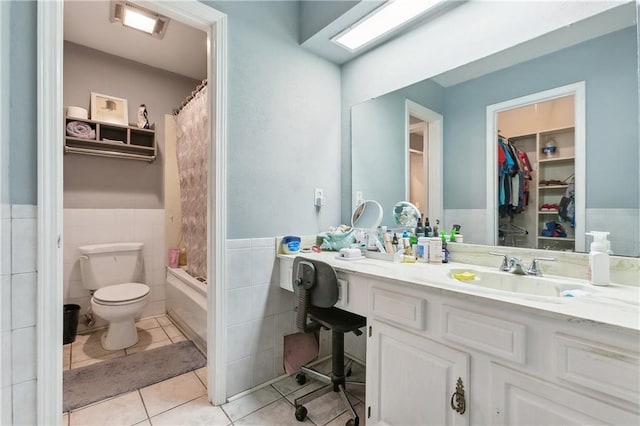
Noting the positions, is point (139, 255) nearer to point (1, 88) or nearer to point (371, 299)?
point (1, 88)

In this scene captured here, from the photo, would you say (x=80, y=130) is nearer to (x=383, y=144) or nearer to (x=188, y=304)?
(x=188, y=304)

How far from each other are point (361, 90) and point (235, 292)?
1632 mm

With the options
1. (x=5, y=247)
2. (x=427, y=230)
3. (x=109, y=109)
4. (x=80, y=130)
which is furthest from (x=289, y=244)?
(x=109, y=109)

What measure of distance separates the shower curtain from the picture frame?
0.47m

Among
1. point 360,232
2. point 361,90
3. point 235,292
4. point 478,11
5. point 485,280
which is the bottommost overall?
point 235,292

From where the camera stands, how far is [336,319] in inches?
60.5

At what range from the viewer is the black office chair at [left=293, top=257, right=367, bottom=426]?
1427 millimetres

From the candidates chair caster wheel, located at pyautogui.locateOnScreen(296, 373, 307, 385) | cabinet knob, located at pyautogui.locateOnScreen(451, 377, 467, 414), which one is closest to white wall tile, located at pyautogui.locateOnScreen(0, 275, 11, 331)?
chair caster wheel, located at pyautogui.locateOnScreen(296, 373, 307, 385)

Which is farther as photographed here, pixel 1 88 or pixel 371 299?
pixel 371 299

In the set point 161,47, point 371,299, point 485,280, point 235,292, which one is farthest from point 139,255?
point 485,280

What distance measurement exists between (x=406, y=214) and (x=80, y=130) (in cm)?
274

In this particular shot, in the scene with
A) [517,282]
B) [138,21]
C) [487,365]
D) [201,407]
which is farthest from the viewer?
[138,21]

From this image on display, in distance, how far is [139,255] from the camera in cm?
277

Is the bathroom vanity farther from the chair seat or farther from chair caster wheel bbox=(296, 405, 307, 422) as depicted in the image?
chair caster wheel bbox=(296, 405, 307, 422)
